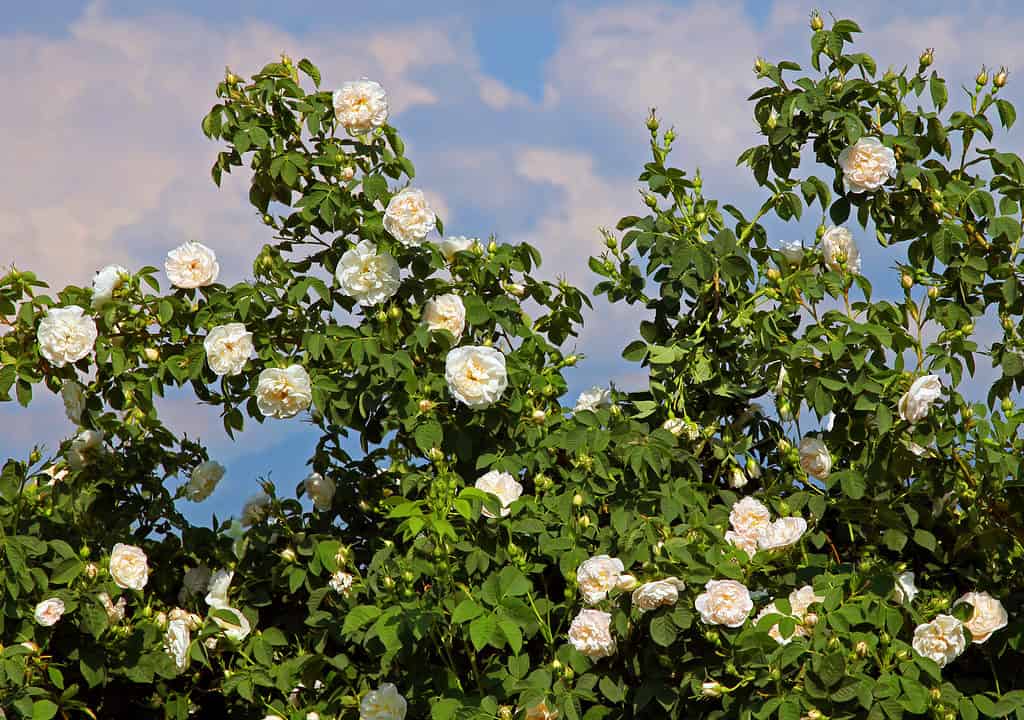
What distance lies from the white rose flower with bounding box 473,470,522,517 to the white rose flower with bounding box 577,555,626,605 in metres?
0.31

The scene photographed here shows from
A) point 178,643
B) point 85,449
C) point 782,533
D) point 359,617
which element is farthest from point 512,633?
point 85,449

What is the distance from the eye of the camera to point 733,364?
3881 mm

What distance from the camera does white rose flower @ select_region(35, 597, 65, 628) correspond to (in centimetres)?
354

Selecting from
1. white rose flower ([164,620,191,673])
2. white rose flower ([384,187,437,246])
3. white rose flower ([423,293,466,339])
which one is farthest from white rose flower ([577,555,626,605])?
white rose flower ([164,620,191,673])

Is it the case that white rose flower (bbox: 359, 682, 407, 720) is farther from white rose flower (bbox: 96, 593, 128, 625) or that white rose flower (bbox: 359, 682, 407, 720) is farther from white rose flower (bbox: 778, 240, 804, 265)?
white rose flower (bbox: 778, 240, 804, 265)

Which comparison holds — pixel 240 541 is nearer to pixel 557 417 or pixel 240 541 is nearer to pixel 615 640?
pixel 557 417

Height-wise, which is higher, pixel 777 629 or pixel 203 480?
pixel 203 480

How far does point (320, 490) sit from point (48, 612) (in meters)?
0.86

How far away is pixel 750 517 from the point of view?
3430 millimetres

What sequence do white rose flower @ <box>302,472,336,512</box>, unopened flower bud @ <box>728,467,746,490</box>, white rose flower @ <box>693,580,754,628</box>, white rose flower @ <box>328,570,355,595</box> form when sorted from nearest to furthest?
white rose flower @ <box>693,580,754,628</box> < white rose flower @ <box>328,570,355,595</box> < unopened flower bud @ <box>728,467,746,490</box> < white rose flower @ <box>302,472,336,512</box>

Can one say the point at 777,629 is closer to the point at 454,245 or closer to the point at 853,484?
the point at 853,484

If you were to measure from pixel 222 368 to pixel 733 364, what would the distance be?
154 cm

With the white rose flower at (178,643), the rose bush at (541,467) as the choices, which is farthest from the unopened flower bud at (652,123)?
the white rose flower at (178,643)

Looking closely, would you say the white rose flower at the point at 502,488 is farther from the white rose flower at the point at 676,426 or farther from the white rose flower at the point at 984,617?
the white rose flower at the point at 984,617
